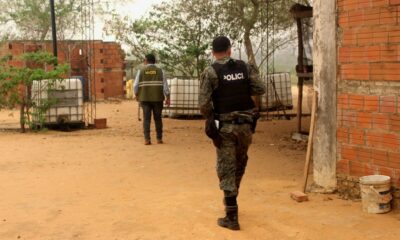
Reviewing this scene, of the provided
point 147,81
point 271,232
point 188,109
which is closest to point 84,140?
point 147,81

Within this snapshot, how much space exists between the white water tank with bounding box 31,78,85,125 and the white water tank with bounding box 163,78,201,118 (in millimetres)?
3129

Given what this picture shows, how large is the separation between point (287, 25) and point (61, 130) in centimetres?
991

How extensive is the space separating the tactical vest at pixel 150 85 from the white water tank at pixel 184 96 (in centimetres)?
506

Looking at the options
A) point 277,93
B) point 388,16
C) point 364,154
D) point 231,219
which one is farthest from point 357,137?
point 277,93

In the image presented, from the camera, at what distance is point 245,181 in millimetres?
6750

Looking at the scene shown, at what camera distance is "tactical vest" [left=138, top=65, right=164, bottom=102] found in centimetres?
975

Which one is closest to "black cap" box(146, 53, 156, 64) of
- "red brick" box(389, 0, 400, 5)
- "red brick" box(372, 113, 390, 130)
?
"red brick" box(372, 113, 390, 130)

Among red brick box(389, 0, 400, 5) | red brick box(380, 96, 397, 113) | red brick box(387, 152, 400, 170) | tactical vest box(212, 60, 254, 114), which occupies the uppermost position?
red brick box(389, 0, 400, 5)

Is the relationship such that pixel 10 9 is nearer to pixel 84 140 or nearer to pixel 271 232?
pixel 84 140

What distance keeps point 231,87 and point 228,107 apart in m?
0.19

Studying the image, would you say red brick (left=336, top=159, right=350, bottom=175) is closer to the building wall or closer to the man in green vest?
the man in green vest

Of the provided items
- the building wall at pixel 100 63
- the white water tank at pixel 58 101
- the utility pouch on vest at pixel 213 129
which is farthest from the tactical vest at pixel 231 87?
the building wall at pixel 100 63

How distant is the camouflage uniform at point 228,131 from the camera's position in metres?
4.67

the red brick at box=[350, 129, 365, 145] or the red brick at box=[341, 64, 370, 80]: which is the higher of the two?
the red brick at box=[341, 64, 370, 80]
